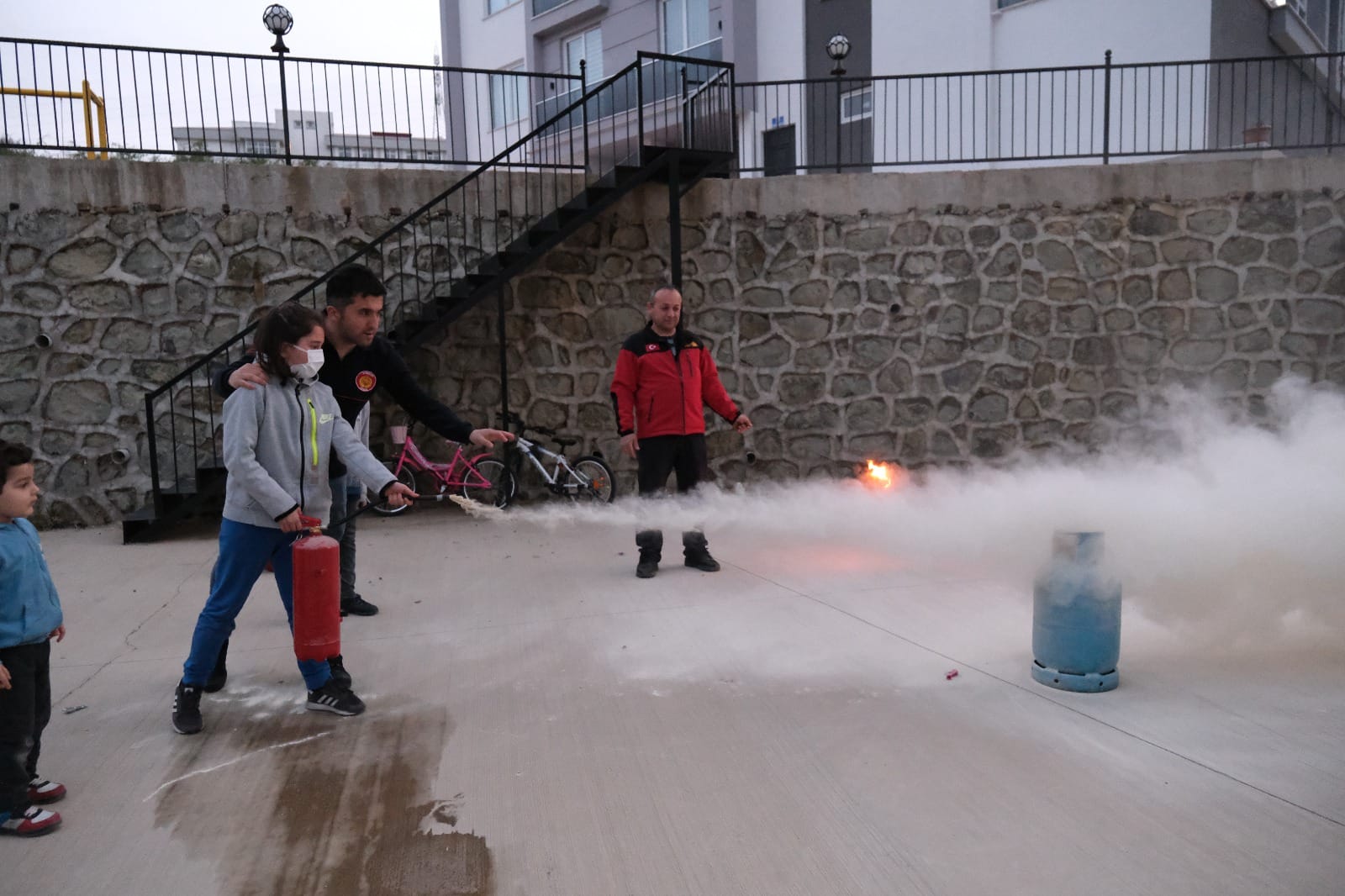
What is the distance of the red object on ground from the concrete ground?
338 mm

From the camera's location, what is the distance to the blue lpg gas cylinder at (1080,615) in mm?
3777

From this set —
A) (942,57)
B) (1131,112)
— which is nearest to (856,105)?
(942,57)

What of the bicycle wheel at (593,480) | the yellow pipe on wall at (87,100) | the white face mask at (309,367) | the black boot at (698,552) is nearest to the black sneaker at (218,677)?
the white face mask at (309,367)

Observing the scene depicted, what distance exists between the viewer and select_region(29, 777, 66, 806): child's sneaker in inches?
123

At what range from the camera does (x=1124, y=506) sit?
4289 millimetres

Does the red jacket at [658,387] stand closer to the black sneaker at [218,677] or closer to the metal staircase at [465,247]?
the black sneaker at [218,677]

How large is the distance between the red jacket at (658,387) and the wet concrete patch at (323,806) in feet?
9.11

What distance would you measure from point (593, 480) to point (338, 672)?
17.5 ft

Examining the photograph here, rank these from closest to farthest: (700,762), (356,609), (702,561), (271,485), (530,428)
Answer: (700,762), (271,485), (356,609), (702,561), (530,428)

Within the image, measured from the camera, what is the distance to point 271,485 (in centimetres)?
361

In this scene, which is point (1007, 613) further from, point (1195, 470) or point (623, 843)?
point (623, 843)

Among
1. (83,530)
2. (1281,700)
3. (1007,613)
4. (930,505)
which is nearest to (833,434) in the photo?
(930,505)

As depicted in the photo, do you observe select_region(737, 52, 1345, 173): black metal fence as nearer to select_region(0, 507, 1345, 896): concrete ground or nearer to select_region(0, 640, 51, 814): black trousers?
select_region(0, 507, 1345, 896): concrete ground

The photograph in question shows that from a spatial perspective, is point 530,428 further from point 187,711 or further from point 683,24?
point 683,24
